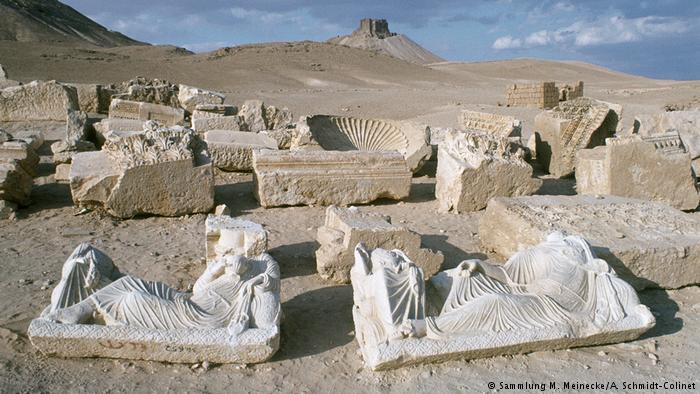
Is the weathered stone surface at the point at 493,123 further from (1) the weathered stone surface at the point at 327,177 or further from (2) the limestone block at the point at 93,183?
(2) the limestone block at the point at 93,183

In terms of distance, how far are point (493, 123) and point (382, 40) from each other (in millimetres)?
46397

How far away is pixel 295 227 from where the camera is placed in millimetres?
6199

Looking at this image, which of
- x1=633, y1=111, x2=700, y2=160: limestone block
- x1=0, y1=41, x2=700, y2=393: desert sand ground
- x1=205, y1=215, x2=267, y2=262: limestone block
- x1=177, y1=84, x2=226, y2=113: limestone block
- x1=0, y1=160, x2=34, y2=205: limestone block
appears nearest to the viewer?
x1=0, y1=41, x2=700, y2=393: desert sand ground

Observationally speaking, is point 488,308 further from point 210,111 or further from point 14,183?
point 210,111

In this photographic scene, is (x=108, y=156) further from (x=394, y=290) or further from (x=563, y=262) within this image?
(x=563, y=262)

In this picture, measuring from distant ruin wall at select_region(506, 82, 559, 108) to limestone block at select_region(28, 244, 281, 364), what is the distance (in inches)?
536

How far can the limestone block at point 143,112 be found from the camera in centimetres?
1041

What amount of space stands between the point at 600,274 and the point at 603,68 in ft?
143

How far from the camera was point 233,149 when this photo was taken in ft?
26.3

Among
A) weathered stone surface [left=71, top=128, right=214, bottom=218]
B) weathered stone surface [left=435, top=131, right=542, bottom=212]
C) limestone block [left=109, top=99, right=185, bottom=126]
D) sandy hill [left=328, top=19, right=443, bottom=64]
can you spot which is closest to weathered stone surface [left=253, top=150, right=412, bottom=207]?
weathered stone surface [left=435, top=131, right=542, bottom=212]

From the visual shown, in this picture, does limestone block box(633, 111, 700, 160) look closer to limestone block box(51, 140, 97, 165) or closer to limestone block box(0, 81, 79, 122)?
limestone block box(51, 140, 97, 165)

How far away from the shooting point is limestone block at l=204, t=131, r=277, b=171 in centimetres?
797

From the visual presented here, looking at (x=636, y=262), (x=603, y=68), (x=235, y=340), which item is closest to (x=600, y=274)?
(x=636, y=262)

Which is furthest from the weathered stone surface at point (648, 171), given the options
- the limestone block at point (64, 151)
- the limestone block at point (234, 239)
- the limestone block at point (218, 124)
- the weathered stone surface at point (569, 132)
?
the limestone block at point (64, 151)
